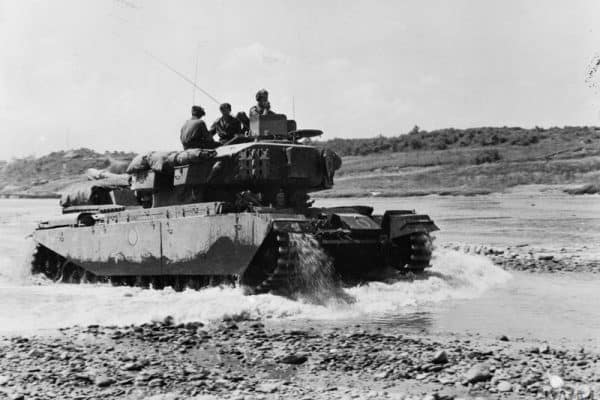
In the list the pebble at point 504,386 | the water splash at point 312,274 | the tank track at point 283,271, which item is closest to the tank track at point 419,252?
the water splash at point 312,274

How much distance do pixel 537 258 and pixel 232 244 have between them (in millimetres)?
8533

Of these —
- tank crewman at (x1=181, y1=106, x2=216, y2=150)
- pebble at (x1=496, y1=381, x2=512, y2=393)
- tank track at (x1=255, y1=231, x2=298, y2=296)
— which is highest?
tank crewman at (x1=181, y1=106, x2=216, y2=150)

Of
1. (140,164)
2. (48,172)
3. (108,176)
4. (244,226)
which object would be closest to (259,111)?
(140,164)

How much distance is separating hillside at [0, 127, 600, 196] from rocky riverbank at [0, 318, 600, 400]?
26219 millimetres

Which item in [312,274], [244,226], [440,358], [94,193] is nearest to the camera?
[440,358]

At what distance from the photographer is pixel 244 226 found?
13.2 meters

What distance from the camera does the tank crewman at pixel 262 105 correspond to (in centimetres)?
1589

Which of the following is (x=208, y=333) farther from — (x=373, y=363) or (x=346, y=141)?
(x=346, y=141)

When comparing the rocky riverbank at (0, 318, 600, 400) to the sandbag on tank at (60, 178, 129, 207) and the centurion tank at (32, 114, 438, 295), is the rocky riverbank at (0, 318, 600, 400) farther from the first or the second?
the sandbag on tank at (60, 178, 129, 207)

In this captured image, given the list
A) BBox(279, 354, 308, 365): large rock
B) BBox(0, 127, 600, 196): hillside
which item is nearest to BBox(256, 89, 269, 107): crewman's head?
BBox(279, 354, 308, 365): large rock

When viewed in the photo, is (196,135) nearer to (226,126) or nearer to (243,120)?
(226,126)

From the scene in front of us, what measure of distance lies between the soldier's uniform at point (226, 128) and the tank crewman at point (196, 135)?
48 centimetres

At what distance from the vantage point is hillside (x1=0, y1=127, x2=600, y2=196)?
3625 cm

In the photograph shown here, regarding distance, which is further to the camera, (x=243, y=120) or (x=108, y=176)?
(x=108, y=176)
